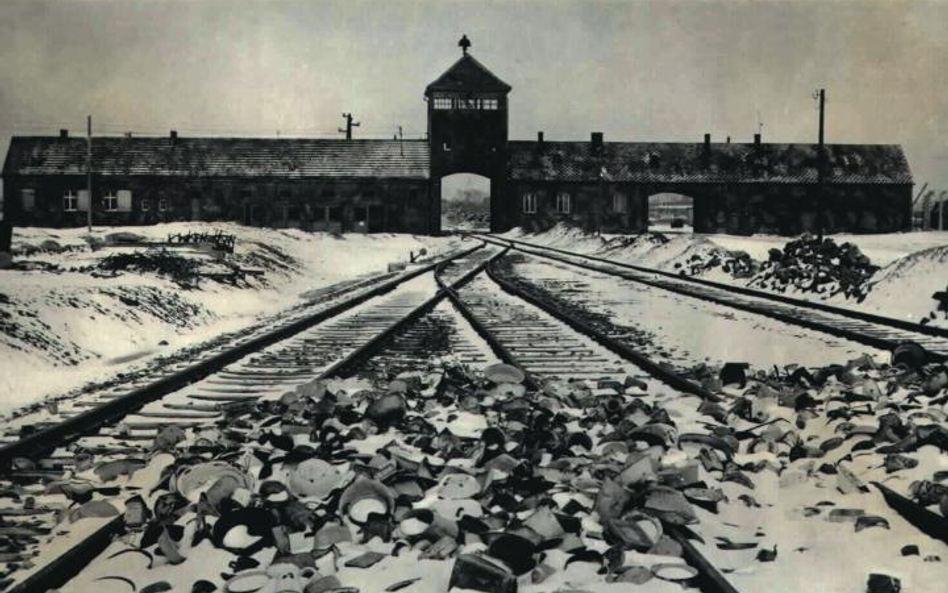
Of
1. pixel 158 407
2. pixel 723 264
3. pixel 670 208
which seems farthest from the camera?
pixel 670 208

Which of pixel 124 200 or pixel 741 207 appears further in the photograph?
pixel 741 207

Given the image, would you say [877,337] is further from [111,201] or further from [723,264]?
[111,201]

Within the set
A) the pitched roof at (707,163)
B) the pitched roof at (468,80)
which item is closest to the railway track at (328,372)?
the pitched roof at (468,80)

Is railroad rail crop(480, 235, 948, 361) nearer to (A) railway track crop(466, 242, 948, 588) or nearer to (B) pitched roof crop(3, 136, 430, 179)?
(A) railway track crop(466, 242, 948, 588)

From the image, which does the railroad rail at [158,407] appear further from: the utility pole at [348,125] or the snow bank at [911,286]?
the utility pole at [348,125]

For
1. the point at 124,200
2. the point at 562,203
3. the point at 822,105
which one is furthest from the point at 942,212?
the point at 124,200

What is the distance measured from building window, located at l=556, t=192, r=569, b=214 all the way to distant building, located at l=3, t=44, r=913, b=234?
8 centimetres

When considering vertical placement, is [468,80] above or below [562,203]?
above

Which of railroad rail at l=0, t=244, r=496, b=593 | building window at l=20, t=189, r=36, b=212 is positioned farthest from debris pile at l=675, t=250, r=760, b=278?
building window at l=20, t=189, r=36, b=212

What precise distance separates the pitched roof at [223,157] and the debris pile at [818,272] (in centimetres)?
3598

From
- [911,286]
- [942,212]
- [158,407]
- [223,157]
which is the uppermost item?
[223,157]

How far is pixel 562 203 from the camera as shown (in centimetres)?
5916

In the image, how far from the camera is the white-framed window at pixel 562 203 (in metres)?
59.1

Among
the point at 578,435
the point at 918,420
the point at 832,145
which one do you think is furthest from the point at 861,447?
the point at 832,145
